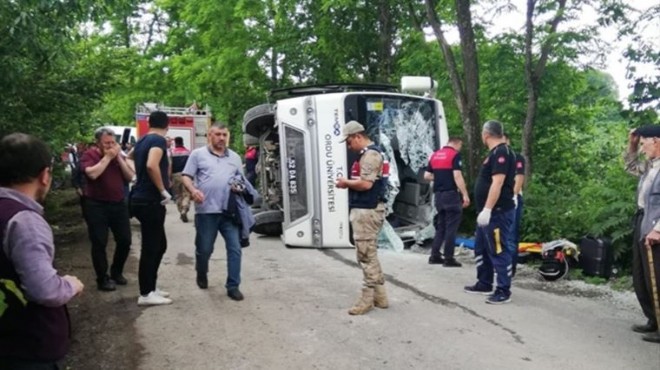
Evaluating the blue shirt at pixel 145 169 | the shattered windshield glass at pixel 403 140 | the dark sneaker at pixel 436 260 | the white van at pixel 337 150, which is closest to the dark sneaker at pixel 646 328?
the dark sneaker at pixel 436 260

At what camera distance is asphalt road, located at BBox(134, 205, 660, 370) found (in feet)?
15.4

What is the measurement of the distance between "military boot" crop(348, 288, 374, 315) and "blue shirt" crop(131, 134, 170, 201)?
214 centimetres

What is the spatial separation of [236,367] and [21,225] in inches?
96.1

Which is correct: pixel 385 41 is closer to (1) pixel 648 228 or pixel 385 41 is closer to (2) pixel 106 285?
(2) pixel 106 285

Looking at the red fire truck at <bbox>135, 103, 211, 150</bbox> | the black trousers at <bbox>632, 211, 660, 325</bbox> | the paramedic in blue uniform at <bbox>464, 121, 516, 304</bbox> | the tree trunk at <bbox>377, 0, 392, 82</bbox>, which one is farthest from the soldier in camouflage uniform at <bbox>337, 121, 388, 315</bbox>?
the red fire truck at <bbox>135, 103, 211, 150</bbox>

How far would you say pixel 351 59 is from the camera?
18.5m

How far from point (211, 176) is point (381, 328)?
7.53 ft

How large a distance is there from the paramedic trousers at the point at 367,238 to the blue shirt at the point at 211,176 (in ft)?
4.49

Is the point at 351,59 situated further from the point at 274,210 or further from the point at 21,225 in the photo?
the point at 21,225

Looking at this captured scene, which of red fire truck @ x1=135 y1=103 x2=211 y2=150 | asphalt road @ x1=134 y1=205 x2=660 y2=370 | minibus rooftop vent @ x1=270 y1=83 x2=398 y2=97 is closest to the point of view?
asphalt road @ x1=134 y1=205 x2=660 y2=370

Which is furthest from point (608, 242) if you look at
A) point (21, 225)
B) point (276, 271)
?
point (21, 225)

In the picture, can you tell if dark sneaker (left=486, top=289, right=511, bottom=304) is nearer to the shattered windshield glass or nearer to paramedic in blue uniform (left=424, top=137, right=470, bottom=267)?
paramedic in blue uniform (left=424, top=137, right=470, bottom=267)

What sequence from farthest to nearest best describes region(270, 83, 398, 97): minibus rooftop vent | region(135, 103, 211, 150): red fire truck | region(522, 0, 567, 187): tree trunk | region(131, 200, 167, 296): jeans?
region(135, 103, 211, 150): red fire truck → region(522, 0, 567, 187): tree trunk → region(270, 83, 398, 97): minibus rooftop vent → region(131, 200, 167, 296): jeans

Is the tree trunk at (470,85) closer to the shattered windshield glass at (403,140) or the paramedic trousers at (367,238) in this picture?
the shattered windshield glass at (403,140)
